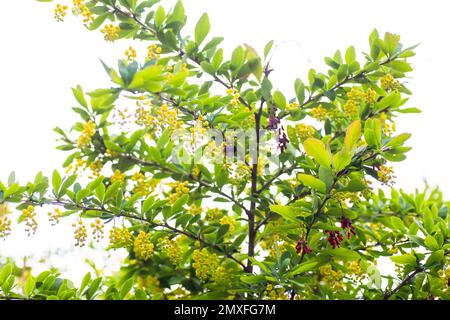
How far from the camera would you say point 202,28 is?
6.68 feet

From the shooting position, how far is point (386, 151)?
180 centimetres

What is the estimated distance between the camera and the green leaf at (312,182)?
1681 millimetres

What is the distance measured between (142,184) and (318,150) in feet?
2.22

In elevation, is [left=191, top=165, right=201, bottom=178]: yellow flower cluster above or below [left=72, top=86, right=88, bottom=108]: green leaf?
below

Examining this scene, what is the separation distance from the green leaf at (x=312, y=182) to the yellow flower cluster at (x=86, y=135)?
69cm

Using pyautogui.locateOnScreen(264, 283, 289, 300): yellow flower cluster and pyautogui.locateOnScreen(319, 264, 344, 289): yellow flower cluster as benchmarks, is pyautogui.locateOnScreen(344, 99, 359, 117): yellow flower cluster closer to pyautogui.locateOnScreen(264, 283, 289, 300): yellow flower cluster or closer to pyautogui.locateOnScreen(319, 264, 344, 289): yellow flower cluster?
pyautogui.locateOnScreen(319, 264, 344, 289): yellow flower cluster

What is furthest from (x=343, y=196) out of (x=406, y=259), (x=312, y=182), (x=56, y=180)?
(x=56, y=180)

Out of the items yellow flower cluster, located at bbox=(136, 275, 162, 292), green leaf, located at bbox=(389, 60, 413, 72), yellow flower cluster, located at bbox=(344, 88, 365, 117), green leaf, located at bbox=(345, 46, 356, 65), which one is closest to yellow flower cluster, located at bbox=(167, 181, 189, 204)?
yellow flower cluster, located at bbox=(136, 275, 162, 292)

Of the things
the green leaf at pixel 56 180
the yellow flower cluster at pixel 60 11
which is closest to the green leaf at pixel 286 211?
the green leaf at pixel 56 180

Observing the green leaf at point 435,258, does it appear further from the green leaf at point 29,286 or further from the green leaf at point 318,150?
the green leaf at point 29,286

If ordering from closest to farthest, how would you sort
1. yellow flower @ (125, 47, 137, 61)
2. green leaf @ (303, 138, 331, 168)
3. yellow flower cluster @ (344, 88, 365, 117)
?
green leaf @ (303, 138, 331, 168), yellow flower @ (125, 47, 137, 61), yellow flower cluster @ (344, 88, 365, 117)

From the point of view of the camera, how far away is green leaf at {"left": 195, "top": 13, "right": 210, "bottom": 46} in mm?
2023

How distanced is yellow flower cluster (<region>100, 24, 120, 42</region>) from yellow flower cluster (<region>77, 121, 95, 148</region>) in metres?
0.36

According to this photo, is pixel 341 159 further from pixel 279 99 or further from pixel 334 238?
pixel 279 99
